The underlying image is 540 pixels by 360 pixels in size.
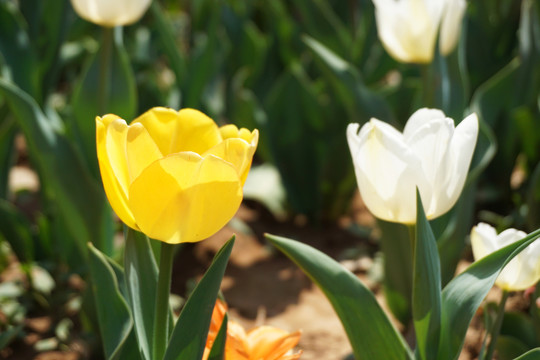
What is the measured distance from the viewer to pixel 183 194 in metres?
0.87

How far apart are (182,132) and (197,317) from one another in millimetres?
231

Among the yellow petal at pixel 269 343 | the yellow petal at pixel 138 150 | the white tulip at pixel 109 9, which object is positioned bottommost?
the yellow petal at pixel 269 343

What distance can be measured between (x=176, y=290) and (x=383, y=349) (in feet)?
3.75

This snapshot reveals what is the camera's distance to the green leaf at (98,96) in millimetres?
1750

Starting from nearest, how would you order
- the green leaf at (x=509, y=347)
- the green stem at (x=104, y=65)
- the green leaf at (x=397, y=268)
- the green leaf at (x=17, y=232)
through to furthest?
the green leaf at (x=509, y=347), the green stem at (x=104, y=65), the green leaf at (x=397, y=268), the green leaf at (x=17, y=232)

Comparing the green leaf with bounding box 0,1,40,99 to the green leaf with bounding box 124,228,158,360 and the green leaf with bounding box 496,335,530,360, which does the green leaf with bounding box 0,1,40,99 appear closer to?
the green leaf with bounding box 124,228,158,360

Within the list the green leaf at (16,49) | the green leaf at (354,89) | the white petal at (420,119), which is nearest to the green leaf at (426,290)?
the white petal at (420,119)

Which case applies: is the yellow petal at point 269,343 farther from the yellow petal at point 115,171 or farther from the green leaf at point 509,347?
the green leaf at point 509,347

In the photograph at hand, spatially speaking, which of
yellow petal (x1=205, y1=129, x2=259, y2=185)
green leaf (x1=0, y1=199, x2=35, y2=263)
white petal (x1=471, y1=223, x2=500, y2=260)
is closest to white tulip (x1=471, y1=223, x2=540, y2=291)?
white petal (x1=471, y1=223, x2=500, y2=260)

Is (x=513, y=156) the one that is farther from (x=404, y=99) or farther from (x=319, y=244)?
(x=319, y=244)

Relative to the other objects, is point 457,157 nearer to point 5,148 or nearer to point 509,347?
point 509,347

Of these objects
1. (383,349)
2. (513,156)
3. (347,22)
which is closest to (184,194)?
(383,349)

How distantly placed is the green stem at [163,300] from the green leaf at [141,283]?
37 millimetres

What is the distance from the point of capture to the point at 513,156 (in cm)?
235
